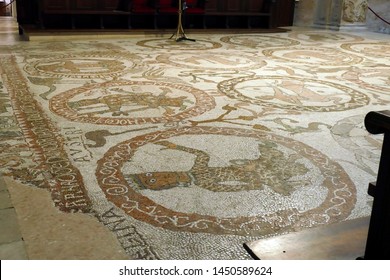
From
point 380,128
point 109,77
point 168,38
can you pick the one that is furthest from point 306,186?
point 168,38

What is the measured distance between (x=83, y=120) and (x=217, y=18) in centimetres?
776

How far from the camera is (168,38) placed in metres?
8.84

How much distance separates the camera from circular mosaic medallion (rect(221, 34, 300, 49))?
831cm

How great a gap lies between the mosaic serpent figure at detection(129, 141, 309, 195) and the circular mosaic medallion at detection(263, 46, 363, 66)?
Result: 415 centimetres

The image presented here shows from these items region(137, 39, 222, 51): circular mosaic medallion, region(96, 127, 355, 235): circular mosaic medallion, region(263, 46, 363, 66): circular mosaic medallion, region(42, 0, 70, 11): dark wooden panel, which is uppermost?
region(42, 0, 70, 11): dark wooden panel

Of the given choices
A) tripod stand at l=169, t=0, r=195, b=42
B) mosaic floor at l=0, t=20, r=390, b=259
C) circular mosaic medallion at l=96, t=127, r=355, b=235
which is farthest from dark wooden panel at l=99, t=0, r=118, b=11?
circular mosaic medallion at l=96, t=127, r=355, b=235

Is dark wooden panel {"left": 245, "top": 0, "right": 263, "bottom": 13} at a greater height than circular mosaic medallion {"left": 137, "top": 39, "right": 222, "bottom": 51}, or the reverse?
dark wooden panel {"left": 245, "top": 0, "right": 263, "bottom": 13}

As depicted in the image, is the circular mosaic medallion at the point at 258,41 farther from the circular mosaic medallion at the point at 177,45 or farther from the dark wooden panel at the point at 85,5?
the dark wooden panel at the point at 85,5

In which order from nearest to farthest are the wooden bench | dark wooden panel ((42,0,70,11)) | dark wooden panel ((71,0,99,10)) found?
the wooden bench → dark wooden panel ((42,0,70,11)) → dark wooden panel ((71,0,99,10))

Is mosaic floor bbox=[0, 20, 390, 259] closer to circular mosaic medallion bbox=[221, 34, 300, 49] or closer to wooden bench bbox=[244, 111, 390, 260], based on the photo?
wooden bench bbox=[244, 111, 390, 260]

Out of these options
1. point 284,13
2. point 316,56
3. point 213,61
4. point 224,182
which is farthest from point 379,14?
point 224,182

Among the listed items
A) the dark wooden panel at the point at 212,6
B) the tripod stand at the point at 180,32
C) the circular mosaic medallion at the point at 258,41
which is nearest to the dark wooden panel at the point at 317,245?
the circular mosaic medallion at the point at 258,41

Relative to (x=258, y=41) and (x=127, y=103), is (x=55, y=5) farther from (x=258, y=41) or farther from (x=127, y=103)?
(x=127, y=103)

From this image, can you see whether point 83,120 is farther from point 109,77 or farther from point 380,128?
point 380,128
